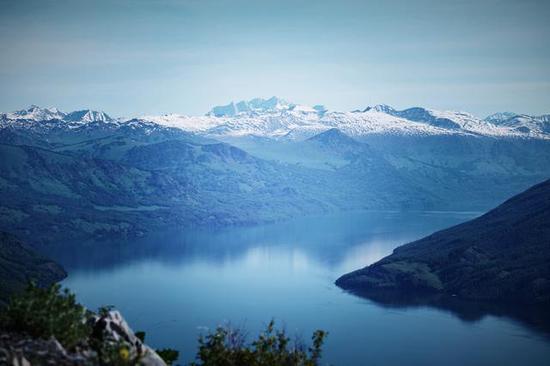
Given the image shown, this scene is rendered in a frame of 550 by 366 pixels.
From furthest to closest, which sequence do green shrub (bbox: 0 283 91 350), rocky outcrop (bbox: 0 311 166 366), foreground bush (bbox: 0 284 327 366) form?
green shrub (bbox: 0 283 91 350), foreground bush (bbox: 0 284 327 366), rocky outcrop (bbox: 0 311 166 366)

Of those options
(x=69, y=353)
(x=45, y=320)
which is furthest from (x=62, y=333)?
(x=69, y=353)

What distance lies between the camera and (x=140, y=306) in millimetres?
199625

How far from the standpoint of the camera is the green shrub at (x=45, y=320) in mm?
39094

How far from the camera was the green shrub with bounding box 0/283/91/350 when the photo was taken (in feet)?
128

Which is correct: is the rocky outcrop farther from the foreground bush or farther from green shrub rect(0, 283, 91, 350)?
green shrub rect(0, 283, 91, 350)

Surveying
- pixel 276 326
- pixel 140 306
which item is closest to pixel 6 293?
pixel 140 306

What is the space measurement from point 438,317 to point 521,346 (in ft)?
115

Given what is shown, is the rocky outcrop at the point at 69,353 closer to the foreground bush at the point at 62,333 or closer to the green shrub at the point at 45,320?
the foreground bush at the point at 62,333

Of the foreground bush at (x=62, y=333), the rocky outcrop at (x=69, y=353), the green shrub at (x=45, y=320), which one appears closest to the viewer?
the rocky outcrop at (x=69, y=353)

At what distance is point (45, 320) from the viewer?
38.9 m

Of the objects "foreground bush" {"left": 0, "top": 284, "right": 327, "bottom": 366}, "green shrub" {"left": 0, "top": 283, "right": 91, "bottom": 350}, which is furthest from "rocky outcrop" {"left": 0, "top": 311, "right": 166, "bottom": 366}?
"green shrub" {"left": 0, "top": 283, "right": 91, "bottom": 350}

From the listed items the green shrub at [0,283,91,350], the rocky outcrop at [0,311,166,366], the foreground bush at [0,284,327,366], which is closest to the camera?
the rocky outcrop at [0,311,166,366]

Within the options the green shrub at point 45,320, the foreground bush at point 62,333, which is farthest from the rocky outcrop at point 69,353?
the green shrub at point 45,320

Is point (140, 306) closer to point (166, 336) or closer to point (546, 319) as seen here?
point (166, 336)
